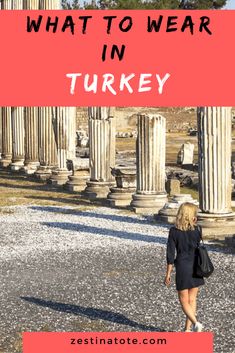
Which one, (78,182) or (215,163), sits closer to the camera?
(215,163)

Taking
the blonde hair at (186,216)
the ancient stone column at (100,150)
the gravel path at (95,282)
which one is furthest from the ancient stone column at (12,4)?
the blonde hair at (186,216)

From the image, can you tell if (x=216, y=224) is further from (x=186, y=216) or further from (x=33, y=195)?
(x=33, y=195)

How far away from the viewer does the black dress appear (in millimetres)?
9070

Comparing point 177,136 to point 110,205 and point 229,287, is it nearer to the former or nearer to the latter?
point 110,205

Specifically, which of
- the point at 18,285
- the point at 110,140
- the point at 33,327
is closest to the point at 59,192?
the point at 110,140

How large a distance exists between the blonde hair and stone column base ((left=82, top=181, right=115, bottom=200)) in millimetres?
14324

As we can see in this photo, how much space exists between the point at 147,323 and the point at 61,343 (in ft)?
7.32

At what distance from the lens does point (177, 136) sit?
184ft

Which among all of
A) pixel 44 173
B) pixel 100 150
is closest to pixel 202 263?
pixel 100 150

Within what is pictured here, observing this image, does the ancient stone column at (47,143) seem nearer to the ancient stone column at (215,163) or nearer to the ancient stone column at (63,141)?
the ancient stone column at (63,141)

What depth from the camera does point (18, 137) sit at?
106 ft

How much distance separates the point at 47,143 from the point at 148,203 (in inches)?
336

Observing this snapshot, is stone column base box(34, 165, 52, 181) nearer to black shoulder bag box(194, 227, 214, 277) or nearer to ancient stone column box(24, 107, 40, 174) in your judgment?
ancient stone column box(24, 107, 40, 174)

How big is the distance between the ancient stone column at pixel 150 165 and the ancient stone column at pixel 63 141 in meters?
6.50
